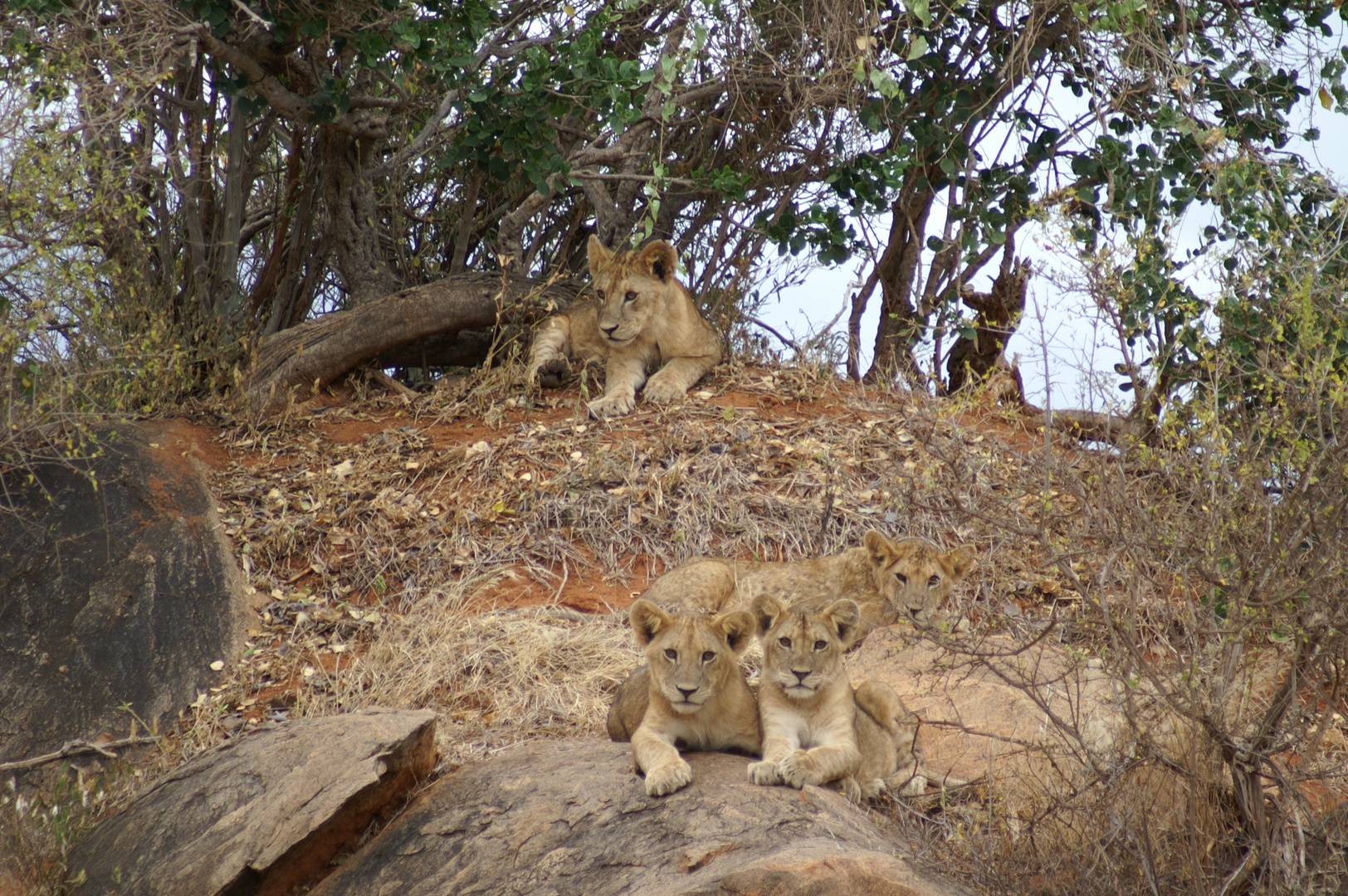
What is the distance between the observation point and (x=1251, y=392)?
7914 millimetres

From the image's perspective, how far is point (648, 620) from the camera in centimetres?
513

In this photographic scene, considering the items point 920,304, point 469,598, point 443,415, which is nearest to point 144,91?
point 443,415

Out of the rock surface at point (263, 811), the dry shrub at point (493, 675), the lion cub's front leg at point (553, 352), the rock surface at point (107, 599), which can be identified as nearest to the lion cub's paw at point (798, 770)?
the rock surface at point (263, 811)

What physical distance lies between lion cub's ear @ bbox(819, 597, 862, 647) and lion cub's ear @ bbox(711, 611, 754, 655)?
0.31m

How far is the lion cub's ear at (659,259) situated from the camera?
389 inches

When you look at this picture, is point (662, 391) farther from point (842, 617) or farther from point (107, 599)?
point (842, 617)

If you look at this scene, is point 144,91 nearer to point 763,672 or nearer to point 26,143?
point 26,143

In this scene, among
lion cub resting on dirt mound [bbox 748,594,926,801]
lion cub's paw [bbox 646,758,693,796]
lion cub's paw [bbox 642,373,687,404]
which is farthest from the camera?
lion cub's paw [bbox 642,373,687,404]

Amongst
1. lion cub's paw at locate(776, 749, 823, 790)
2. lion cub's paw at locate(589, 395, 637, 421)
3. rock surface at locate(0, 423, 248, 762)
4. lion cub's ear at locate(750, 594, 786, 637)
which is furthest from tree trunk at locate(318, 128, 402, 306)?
lion cub's paw at locate(776, 749, 823, 790)

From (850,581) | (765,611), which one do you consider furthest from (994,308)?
(765,611)

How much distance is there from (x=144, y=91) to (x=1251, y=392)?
24.3 ft

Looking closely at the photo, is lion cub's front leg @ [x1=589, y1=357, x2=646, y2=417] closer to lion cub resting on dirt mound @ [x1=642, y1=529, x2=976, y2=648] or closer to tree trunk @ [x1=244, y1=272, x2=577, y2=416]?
tree trunk @ [x1=244, y1=272, x2=577, y2=416]

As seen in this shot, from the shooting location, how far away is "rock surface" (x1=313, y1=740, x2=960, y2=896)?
400cm

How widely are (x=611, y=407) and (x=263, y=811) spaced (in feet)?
16.3
